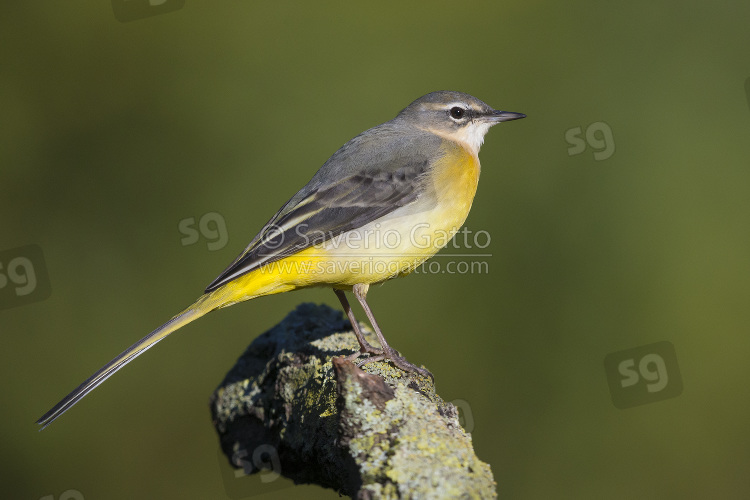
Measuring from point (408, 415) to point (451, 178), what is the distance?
2320 mm

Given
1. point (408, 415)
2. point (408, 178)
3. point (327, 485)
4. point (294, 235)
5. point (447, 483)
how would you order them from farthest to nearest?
point (408, 178) → point (294, 235) → point (327, 485) → point (408, 415) → point (447, 483)

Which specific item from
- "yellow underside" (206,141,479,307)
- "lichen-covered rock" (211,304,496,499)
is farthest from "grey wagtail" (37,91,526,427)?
"lichen-covered rock" (211,304,496,499)

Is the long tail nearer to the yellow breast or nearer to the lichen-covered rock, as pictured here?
the yellow breast

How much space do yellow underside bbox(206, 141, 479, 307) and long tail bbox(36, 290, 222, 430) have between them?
0.54 ft

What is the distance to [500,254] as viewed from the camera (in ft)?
21.1

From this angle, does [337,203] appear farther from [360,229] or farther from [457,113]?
[457,113]

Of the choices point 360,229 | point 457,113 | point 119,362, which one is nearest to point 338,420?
point 119,362

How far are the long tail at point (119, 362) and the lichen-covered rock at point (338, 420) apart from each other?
664mm

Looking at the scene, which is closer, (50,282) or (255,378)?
(255,378)

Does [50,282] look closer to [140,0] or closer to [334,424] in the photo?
[140,0]

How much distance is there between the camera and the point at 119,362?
156 inches

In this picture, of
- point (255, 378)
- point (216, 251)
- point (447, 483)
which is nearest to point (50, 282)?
point (216, 251)

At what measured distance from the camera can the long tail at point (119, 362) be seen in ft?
12.8

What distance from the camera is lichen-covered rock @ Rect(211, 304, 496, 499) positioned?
2.72 metres
